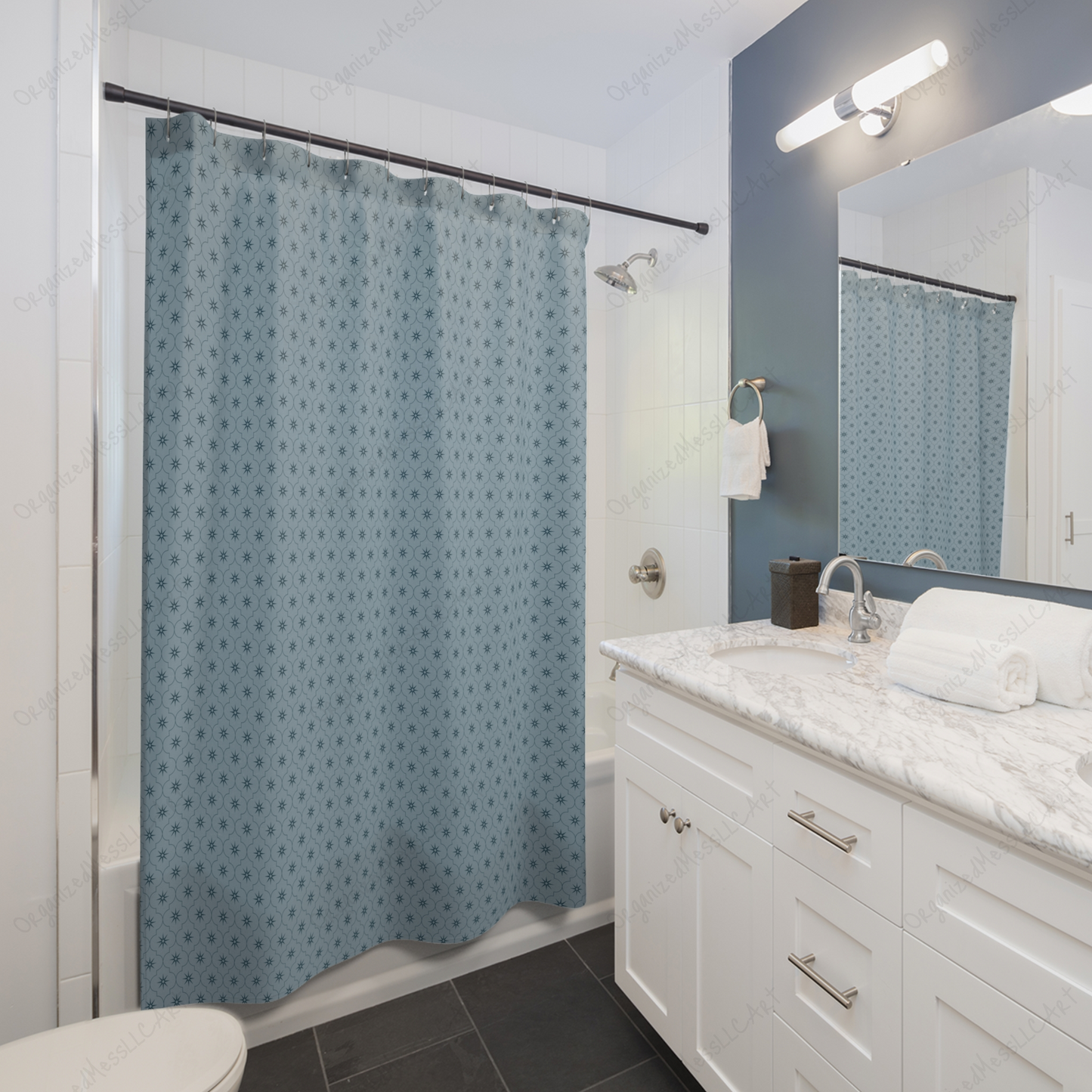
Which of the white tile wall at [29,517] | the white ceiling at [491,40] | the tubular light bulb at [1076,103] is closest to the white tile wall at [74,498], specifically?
the white tile wall at [29,517]

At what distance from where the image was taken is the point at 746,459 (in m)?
1.76

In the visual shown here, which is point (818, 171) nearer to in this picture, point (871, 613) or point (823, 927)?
point (871, 613)

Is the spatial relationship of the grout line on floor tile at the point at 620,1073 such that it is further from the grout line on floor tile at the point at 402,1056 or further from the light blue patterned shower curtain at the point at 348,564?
the light blue patterned shower curtain at the point at 348,564

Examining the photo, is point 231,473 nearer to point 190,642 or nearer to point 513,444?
point 190,642

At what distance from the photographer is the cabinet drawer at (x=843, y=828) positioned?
89 cm

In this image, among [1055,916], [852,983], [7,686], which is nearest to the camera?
[1055,916]

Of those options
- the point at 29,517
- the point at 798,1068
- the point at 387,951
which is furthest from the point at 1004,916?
the point at 29,517

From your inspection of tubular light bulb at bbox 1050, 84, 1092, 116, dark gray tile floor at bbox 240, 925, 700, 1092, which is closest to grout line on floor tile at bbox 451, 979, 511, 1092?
dark gray tile floor at bbox 240, 925, 700, 1092

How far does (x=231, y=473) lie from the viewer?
1487 millimetres

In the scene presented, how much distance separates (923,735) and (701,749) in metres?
0.40

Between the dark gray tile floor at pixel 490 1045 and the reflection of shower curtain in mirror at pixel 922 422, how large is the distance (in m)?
1.23

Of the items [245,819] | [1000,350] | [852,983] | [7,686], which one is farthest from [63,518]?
[1000,350]

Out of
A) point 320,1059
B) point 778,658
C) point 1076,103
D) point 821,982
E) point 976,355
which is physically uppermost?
point 1076,103

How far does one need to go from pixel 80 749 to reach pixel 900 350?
1813 millimetres
